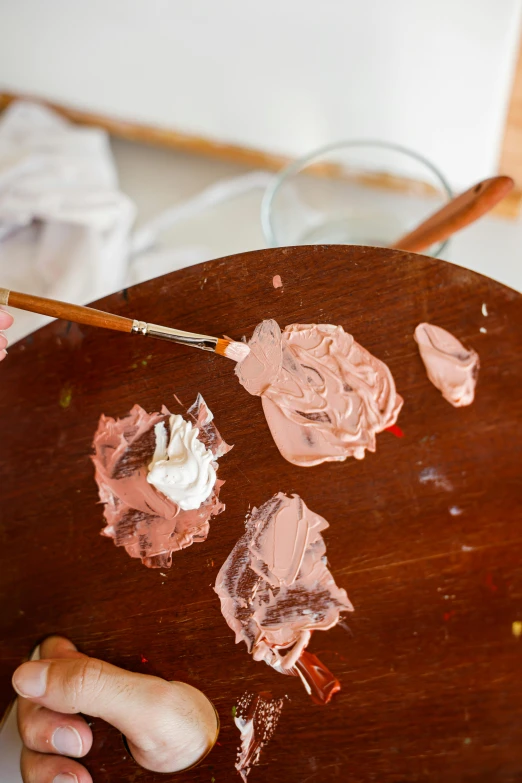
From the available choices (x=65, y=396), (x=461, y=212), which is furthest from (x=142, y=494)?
(x=461, y=212)

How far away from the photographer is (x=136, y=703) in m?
0.57

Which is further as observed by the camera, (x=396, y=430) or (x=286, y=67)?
(x=286, y=67)

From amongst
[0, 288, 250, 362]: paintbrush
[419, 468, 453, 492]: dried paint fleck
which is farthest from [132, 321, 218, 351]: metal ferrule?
[419, 468, 453, 492]: dried paint fleck

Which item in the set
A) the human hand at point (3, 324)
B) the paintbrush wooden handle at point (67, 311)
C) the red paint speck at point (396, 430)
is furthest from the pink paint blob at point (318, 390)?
the human hand at point (3, 324)

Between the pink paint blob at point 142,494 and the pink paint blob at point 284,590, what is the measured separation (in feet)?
0.15

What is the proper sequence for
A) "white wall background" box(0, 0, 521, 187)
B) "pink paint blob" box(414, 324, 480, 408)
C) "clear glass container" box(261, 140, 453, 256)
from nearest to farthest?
"pink paint blob" box(414, 324, 480, 408), "white wall background" box(0, 0, 521, 187), "clear glass container" box(261, 140, 453, 256)

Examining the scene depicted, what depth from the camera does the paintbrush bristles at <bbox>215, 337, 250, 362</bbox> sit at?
59 centimetres

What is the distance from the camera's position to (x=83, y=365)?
2.11 ft

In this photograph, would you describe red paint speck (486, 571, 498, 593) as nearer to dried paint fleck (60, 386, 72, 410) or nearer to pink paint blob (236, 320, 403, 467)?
pink paint blob (236, 320, 403, 467)

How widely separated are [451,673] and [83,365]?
0.42 m

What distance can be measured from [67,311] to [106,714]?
35 cm

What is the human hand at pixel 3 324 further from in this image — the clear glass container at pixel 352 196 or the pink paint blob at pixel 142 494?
the clear glass container at pixel 352 196

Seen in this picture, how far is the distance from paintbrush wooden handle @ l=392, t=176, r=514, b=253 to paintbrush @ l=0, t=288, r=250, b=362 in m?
0.25

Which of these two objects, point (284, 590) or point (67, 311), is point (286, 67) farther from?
point (284, 590)
